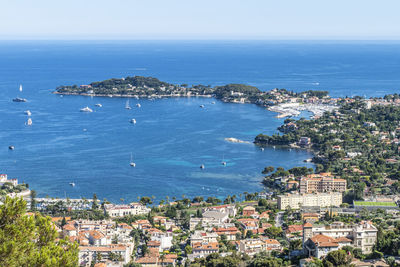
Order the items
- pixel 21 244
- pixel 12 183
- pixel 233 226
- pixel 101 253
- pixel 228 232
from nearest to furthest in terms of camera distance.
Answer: pixel 21 244 < pixel 101 253 < pixel 228 232 < pixel 233 226 < pixel 12 183

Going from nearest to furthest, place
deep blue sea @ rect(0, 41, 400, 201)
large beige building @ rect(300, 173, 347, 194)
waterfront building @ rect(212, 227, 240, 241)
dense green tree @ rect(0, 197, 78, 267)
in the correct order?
1. dense green tree @ rect(0, 197, 78, 267)
2. waterfront building @ rect(212, 227, 240, 241)
3. large beige building @ rect(300, 173, 347, 194)
4. deep blue sea @ rect(0, 41, 400, 201)

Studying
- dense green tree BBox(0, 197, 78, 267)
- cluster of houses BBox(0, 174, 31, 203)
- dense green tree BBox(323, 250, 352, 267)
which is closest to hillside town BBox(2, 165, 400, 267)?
dense green tree BBox(323, 250, 352, 267)

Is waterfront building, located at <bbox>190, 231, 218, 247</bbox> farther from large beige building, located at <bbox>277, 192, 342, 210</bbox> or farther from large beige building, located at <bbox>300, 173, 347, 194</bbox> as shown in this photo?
large beige building, located at <bbox>300, 173, 347, 194</bbox>

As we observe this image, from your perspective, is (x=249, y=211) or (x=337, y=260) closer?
(x=337, y=260)

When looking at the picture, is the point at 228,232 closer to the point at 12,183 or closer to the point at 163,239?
the point at 163,239

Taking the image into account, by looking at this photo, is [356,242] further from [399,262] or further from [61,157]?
[61,157]

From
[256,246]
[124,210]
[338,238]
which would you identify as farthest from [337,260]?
[124,210]

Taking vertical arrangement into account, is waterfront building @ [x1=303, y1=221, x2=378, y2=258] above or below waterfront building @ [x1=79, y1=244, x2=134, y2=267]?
above
